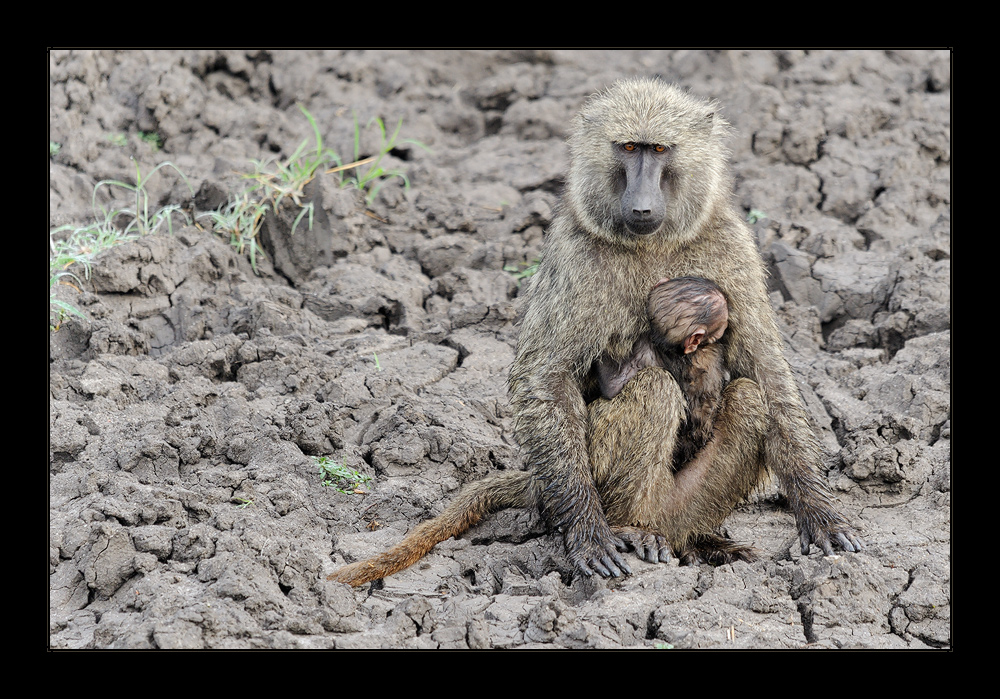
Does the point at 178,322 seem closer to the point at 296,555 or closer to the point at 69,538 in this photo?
the point at 69,538

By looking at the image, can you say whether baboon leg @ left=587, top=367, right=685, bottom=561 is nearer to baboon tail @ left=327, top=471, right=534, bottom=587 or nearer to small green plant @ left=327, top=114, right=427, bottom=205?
baboon tail @ left=327, top=471, right=534, bottom=587

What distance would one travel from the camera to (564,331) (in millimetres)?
4539

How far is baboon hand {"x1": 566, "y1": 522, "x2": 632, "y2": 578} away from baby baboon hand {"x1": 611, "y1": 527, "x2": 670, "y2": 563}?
0.12 feet

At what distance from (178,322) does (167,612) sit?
2.71 m

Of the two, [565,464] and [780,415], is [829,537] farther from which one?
Result: [565,464]

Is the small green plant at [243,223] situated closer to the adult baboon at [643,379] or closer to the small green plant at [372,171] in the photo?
the small green plant at [372,171]

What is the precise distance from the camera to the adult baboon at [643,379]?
4383 mm

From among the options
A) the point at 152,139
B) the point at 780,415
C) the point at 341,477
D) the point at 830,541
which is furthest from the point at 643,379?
the point at 152,139

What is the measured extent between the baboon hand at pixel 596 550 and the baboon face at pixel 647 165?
129 cm

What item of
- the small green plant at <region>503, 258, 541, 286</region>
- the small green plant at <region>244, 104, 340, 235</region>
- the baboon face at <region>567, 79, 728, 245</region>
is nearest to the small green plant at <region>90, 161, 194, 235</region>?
the small green plant at <region>244, 104, 340, 235</region>

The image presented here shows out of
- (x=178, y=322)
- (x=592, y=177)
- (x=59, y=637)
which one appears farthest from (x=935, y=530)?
(x=178, y=322)

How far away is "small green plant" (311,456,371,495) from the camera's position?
15.7ft

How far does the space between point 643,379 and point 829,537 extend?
1.02 metres

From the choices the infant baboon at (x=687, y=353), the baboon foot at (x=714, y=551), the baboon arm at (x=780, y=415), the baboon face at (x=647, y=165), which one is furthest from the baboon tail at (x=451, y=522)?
the baboon face at (x=647, y=165)
